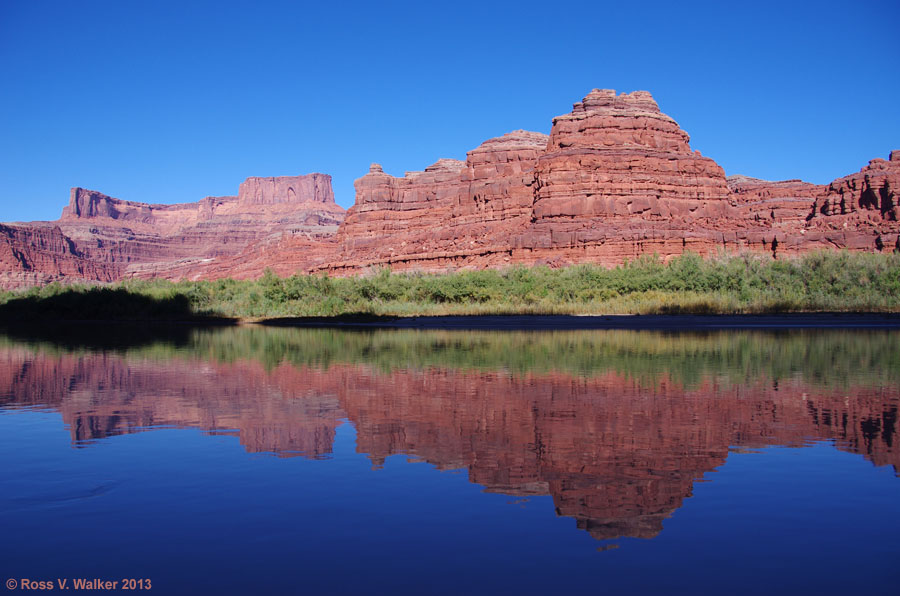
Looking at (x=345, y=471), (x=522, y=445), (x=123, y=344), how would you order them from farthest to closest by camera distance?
1. (x=123, y=344)
2. (x=522, y=445)
3. (x=345, y=471)

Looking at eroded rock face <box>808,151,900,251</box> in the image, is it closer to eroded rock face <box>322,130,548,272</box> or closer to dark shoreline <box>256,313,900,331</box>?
eroded rock face <box>322,130,548,272</box>

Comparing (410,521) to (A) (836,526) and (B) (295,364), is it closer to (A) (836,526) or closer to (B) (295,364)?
(A) (836,526)

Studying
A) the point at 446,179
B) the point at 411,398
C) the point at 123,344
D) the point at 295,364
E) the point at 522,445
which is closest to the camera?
the point at 522,445

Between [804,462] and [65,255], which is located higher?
[65,255]

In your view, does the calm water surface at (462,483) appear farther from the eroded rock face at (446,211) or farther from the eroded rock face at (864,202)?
the eroded rock face at (864,202)

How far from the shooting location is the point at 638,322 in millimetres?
32500

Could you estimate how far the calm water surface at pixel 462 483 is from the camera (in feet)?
16.1

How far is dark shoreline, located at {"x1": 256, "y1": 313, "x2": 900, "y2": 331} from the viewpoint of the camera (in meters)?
30.4

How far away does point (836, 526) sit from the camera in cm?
560

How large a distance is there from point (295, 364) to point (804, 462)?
12.3m

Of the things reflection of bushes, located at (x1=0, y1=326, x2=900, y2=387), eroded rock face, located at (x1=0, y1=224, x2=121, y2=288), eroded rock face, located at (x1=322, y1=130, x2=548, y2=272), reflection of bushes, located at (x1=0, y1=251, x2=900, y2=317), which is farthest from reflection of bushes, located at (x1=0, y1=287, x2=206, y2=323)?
eroded rock face, located at (x1=0, y1=224, x2=121, y2=288)

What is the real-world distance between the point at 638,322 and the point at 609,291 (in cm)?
1066

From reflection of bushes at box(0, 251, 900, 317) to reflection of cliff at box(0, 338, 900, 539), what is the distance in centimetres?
2481

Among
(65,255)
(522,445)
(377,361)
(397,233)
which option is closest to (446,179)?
(397,233)
